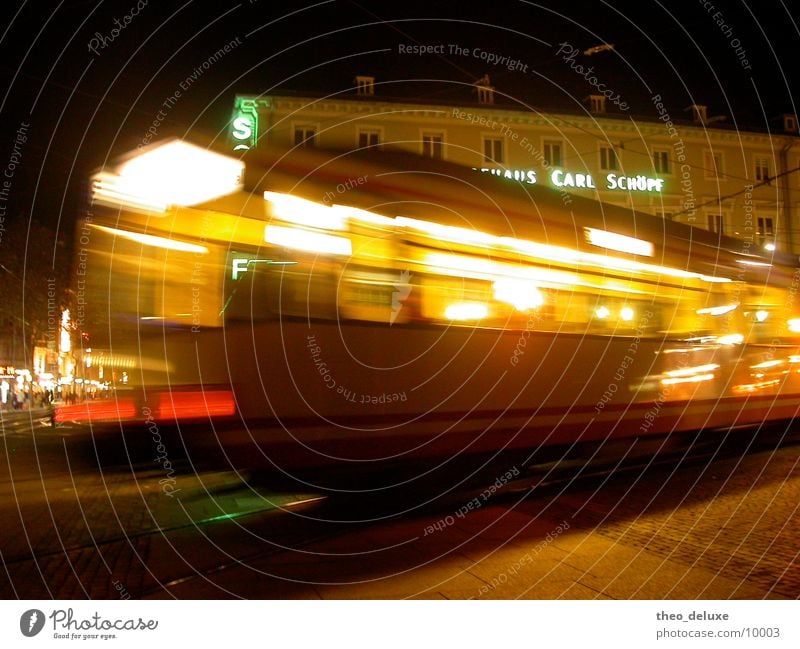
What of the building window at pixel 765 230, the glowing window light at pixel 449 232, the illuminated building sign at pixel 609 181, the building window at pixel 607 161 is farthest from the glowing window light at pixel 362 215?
the building window at pixel 607 161

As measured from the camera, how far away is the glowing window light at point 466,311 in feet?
25.8

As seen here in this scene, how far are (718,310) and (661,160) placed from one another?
20806 mm

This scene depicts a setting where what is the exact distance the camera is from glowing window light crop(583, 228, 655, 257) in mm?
9422

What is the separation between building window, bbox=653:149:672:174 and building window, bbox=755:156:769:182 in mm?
5227

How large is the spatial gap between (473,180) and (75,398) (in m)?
5.27

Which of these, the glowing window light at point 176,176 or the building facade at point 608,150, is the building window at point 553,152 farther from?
the glowing window light at point 176,176

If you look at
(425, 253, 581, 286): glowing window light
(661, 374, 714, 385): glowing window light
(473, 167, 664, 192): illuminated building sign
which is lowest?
(661, 374, 714, 385): glowing window light

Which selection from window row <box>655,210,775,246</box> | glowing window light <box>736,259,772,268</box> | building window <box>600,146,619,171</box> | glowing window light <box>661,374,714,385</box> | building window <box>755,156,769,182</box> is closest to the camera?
glowing window light <box>661,374,714,385</box>

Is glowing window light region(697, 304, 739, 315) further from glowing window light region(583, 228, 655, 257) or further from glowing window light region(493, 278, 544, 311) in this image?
glowing window light region(493, 278, 544, 311)

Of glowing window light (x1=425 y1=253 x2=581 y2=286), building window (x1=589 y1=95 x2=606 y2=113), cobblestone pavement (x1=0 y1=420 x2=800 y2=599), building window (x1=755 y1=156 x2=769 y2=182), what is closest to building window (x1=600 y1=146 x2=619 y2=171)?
building window (x1=589 y1=95 x2=606 y2=113)

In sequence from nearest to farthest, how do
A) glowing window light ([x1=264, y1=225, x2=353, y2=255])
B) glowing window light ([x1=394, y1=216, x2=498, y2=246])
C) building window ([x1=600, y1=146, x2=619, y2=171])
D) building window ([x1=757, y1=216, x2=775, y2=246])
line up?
glowing window light ([x1=264, y1=225, x2=353, y2=255]) < glowing window light ([x1=394, y1=216, x2=498, y2=246]) < building window ([x1=757, y1=216, x2=775, y2=246]) < building window ([x1=600, y1=146, x2=619, y2=171])

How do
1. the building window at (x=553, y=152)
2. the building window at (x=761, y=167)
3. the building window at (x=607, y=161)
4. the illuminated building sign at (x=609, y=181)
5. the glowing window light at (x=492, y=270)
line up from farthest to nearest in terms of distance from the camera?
the building window at (x=761, y=167)
the building window at (x=607, y=161)
the building window at (x=553, y=152)
the illuminated building sign at (x=609, y=181)
the glowing window light at (x=492, y=270)

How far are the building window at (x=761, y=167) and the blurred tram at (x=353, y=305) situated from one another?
27.1m
